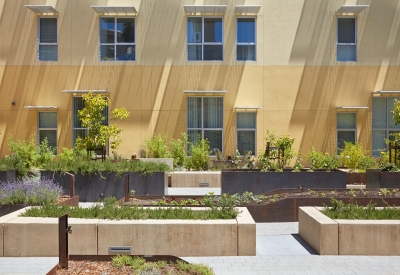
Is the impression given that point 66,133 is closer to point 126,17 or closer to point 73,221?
point 126,17

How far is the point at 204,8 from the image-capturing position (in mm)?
21375

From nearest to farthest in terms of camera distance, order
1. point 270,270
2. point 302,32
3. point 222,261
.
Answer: point 270,270, point 222,261, point 302,32

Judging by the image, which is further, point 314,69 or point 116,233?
point 314,69

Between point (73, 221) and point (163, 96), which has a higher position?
point (163, 96)

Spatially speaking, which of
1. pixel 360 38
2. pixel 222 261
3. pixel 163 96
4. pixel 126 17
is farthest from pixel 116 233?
pixel 360 38

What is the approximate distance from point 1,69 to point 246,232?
1826 centimetres

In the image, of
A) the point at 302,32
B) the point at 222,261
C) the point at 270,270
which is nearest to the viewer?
the point at 270,270

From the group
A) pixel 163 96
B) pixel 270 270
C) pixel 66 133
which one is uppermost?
pixel 163 96

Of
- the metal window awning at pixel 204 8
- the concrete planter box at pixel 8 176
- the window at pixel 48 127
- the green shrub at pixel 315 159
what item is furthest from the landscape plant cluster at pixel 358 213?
the window at pixel 48 127

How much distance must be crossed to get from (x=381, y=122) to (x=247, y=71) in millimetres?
6935

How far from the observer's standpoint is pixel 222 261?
7773mm

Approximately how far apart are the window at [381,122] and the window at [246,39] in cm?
636

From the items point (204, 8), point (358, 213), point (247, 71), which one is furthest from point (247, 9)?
point (358, 213)

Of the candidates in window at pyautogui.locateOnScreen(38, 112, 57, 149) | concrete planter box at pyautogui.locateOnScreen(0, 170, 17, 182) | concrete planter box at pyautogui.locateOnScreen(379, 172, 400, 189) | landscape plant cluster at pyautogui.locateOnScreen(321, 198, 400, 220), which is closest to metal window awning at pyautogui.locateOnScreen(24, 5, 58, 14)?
window at pyautogui.locateOnScreen(38, 112, 57, 149)
